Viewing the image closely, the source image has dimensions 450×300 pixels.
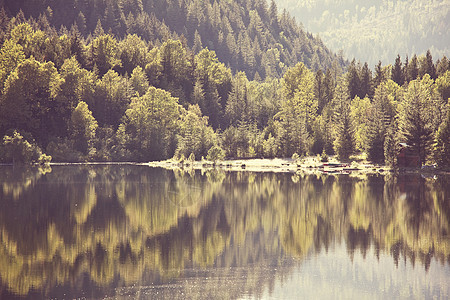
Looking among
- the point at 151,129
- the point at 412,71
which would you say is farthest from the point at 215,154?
the point at 412,71

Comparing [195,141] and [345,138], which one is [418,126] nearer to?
[345,138]

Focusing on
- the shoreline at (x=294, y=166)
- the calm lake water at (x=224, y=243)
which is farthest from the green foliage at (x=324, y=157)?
the calm lake water at (x=224, y=243)

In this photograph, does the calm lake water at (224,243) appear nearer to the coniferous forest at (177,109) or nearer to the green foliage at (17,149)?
the coniferous forest at (177,109)

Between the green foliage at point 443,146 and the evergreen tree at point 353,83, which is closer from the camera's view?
the green foliage at point 443,146

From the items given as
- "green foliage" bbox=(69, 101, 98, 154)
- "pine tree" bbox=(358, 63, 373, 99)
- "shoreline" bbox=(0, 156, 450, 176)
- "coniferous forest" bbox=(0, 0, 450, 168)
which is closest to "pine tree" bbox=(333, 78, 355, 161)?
"coniferous forest" bbox=(0, 0, 450, 168)

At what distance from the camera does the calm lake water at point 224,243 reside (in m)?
23.2

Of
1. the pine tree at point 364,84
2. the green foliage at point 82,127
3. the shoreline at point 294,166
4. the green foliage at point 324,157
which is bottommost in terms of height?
the shoreline at point 294,166

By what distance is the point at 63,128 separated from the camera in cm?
10938

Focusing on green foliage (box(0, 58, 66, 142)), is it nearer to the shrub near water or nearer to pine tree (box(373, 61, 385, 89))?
the shrub near water

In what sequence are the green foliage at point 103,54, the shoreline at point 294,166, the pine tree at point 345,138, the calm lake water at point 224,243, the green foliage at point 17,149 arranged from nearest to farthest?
the calm lake water at point 224,243 < the shoreline at point 294,166 < the pine tree at point 345,138 < the green foliage at point 17,149 < the green foliage at point 103,54

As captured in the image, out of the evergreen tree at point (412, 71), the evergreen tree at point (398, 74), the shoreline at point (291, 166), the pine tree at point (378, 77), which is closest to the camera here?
the shoreline at point (291, 166)

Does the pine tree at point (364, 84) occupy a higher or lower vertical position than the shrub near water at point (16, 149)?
higher

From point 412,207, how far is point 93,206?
26.2 meters

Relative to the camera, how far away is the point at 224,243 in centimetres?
3134
